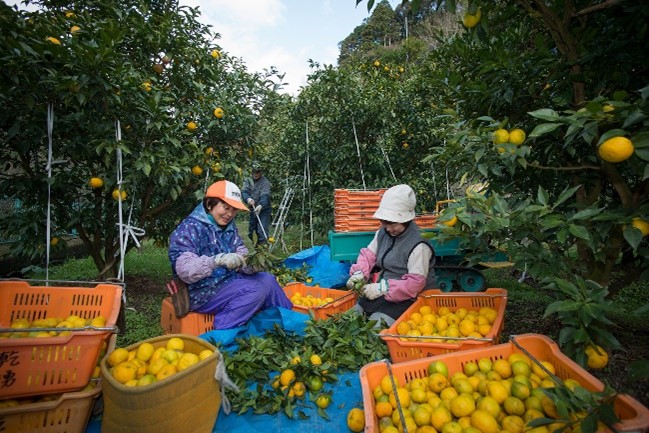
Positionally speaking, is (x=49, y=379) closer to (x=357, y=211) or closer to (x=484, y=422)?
(x=484, y=422)

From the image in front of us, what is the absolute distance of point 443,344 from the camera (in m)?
2.29

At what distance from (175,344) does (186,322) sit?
0.97m

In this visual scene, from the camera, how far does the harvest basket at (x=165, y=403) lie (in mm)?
1658

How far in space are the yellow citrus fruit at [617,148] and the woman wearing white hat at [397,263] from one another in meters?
1.69

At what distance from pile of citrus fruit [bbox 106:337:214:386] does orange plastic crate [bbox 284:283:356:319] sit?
4.68 ft

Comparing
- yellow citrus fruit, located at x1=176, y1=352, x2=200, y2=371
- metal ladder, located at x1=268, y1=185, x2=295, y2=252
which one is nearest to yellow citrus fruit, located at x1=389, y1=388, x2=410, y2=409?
yellow citrus fruit, located at x1=176, y1=352, x2=200, y2=371

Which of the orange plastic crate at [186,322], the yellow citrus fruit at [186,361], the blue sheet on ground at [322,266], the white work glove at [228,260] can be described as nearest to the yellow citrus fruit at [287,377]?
the yellow citrus fruit at [186,361]

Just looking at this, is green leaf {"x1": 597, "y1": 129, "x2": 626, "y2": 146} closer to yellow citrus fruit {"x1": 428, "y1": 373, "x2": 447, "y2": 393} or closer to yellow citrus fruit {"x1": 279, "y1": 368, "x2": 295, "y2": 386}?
yellow citrus fruit {"x1": 428, "y1": 373, "x2": 447, "y2": 393}

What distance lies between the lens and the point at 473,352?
206 centimetres

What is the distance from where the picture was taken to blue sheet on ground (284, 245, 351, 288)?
505cm

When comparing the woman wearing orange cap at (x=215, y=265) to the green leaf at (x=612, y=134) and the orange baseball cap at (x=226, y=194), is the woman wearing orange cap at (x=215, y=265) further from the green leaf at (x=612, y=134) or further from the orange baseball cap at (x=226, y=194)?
the green leaf at (x=612, y=134)

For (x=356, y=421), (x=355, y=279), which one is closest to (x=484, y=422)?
(x=356, y=421)

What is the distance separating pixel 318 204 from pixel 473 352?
223 inches

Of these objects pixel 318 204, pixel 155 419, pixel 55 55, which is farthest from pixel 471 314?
pixel 318 204
